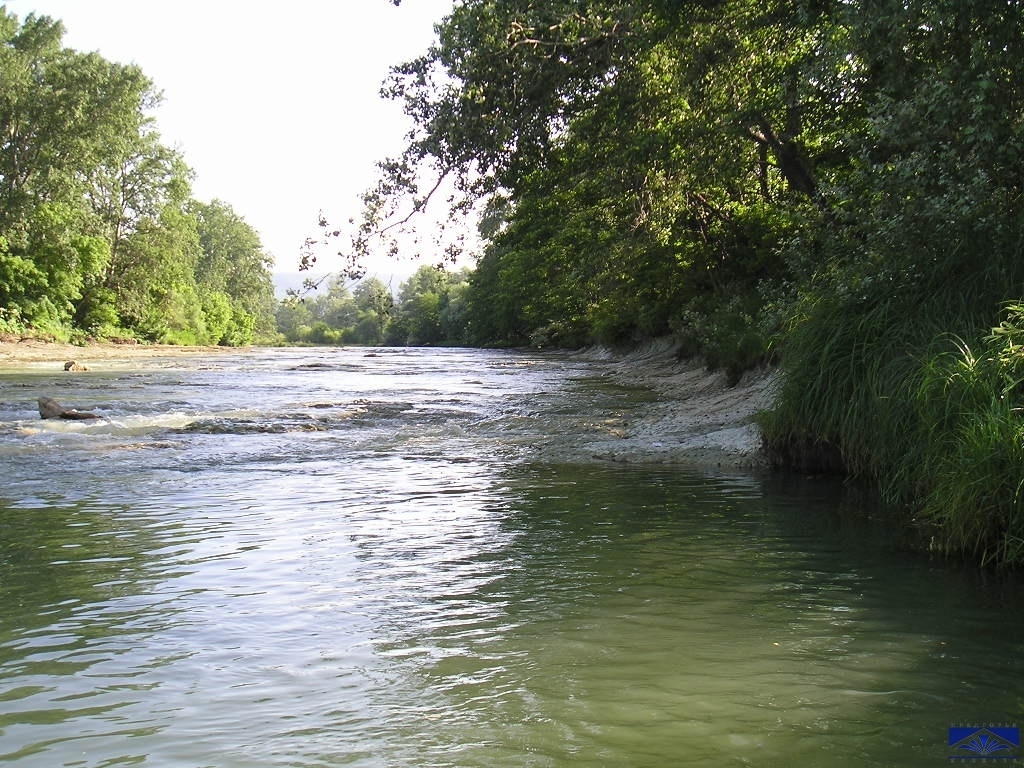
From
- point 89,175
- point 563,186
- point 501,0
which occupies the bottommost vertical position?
point 563,186

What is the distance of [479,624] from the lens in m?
5.08

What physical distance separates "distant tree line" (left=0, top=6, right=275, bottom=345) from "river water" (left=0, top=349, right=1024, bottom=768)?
131 ft

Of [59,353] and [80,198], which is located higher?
[80,198]

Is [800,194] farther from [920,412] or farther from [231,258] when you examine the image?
[231,258]

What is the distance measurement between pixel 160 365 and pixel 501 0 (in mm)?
27165

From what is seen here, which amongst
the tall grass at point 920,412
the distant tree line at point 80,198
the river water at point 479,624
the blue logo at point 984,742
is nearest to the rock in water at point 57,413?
the river water at point 479,624

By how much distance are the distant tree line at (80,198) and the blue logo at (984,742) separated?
45.5m

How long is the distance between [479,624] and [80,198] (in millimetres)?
52081

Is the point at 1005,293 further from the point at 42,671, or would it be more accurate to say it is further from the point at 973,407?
the point at 42,671

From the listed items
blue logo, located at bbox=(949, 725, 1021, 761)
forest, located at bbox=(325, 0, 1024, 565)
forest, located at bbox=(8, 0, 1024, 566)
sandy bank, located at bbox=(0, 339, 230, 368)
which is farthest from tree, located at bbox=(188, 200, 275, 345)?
blue logo, located at bbox=(949, 725, 1021, 761)

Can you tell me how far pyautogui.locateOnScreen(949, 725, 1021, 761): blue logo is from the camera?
347 centimetres

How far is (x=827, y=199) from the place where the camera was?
11.3 metres

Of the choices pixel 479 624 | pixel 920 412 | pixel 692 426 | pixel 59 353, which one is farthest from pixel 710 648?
pixel 59 353

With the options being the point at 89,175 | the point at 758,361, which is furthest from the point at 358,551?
the point at 89,175
